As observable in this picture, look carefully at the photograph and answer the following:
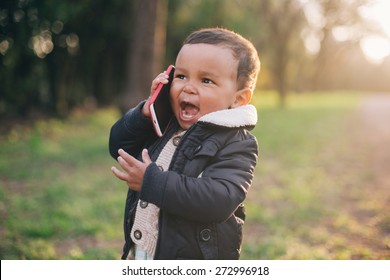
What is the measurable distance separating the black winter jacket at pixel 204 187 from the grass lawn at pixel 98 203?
1973 mm

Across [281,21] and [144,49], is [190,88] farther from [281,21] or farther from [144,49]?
[281,21]

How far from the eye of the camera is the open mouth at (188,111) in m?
1.90

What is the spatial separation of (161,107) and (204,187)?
0.49 metres

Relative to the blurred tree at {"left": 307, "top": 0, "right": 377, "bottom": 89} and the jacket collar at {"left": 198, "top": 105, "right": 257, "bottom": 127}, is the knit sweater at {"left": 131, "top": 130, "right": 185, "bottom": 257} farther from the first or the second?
the blurred tree at {"left": 307, "top": 0, "right": 377, "bottom": 89}

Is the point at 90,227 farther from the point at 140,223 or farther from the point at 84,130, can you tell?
the point at 84,130

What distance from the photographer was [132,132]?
2.03 meters

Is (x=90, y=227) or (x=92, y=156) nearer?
(x=90, y=227)

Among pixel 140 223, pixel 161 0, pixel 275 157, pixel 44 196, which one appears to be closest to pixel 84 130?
pixel 161 0

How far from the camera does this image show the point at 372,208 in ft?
17.4

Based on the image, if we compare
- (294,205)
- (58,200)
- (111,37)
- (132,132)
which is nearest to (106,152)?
(58,200)

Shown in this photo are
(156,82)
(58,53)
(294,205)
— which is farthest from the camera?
(58,53)

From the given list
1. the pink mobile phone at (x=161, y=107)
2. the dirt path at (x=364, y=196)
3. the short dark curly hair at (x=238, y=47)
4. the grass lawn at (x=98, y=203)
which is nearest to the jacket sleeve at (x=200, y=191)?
the pink mobile phone at (x=161, y=107)

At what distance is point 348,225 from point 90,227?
2.82 meters

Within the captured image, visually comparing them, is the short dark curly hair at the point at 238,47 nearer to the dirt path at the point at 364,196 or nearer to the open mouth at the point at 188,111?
the open mouth at the point at 188,111
